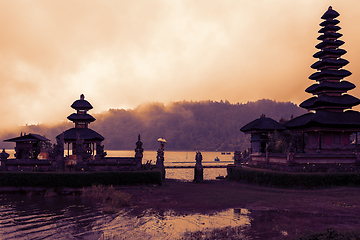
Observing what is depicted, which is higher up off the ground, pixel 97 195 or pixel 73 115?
pixel 73 115

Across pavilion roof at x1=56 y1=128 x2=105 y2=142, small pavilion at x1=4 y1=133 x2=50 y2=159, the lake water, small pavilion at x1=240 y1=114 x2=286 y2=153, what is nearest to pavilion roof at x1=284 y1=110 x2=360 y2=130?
small pavilion at x1=240 y1=114 x2=286 y2=153

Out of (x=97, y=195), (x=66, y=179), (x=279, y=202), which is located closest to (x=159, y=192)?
(x=97, y=195)

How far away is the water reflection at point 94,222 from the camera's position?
13516 millimetres

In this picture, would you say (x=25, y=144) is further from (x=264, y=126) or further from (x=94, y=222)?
(x=264, y=126)

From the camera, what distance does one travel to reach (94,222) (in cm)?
1572

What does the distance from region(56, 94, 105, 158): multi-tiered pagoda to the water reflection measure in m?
16.2

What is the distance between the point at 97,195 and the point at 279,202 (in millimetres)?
14674

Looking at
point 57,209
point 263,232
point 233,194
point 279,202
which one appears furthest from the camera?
point 233,194

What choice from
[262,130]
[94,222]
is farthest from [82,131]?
[262,130]

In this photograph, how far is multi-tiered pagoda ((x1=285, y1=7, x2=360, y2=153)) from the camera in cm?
3391

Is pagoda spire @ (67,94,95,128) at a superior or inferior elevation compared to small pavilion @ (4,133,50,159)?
superior

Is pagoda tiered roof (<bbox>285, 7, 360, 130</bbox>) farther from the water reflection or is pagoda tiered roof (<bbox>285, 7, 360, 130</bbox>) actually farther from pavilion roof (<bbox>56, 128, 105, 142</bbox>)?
pavilion roof (<bbox>56, 128, 105, 142</bbox>)

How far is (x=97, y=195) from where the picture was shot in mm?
23562

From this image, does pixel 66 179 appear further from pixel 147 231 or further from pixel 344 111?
pixel 344 111
